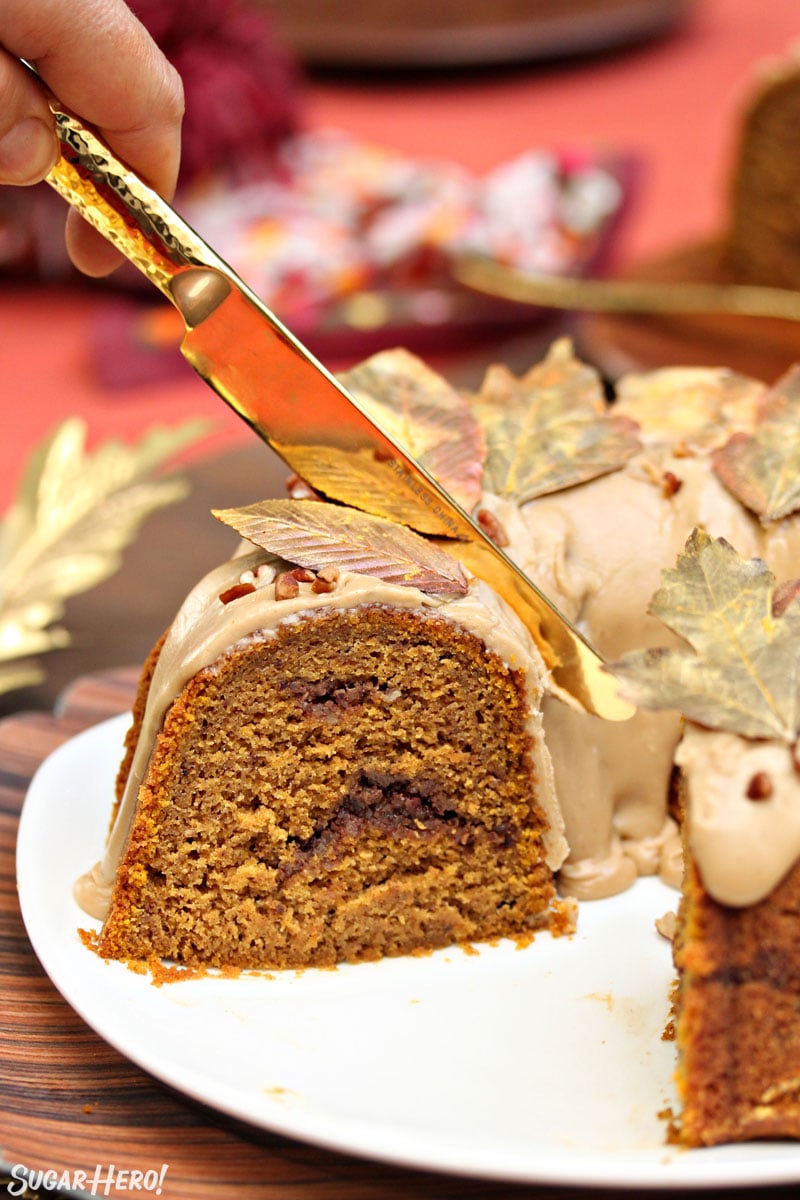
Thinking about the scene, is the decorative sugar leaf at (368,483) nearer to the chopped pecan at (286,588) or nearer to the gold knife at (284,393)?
the gold knife at (284,393)

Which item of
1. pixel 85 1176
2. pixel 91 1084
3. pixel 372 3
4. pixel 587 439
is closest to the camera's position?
pixel 85 1176

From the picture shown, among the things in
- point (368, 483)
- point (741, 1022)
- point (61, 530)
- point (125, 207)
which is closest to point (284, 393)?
point (368, 483)

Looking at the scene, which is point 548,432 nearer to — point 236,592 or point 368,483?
point 368,483

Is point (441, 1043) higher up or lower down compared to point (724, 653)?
lower down

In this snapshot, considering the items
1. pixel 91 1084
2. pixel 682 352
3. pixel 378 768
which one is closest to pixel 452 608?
pixel 378 768

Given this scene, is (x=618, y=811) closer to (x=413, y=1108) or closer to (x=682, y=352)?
(x=413, y=1108)

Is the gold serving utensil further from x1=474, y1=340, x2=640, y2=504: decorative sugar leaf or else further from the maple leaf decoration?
the maple leaf decoration
